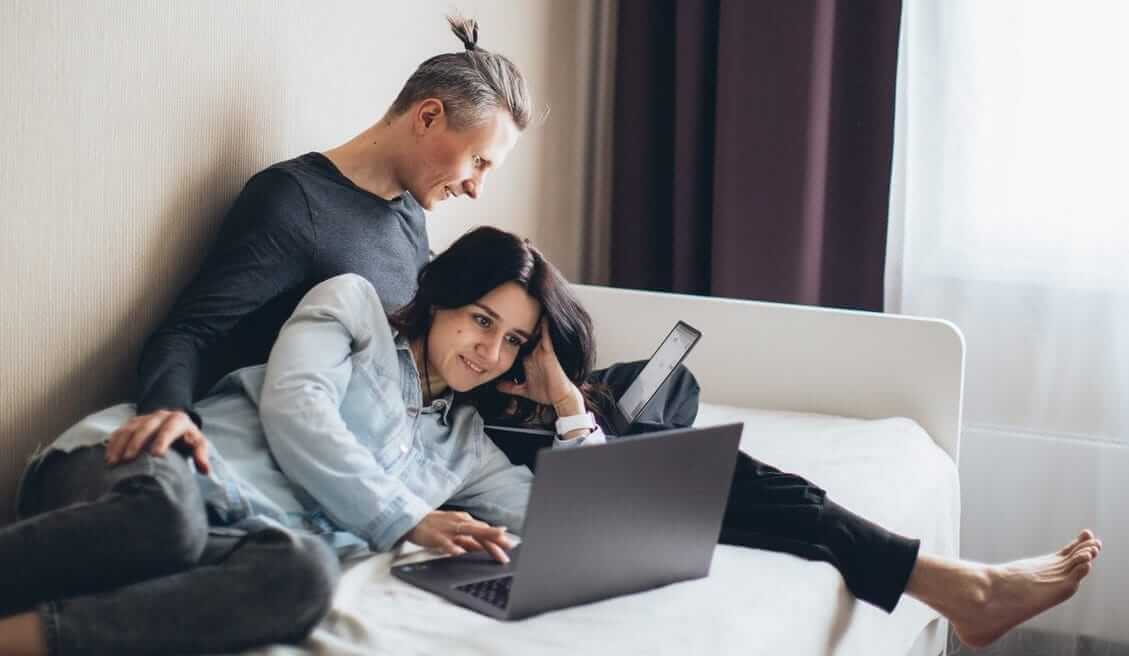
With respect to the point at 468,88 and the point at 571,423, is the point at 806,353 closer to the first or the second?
the point at 571,423

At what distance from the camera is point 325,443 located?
1.52 m

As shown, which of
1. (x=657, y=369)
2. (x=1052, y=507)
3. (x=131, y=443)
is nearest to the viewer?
(x=131, y=443)

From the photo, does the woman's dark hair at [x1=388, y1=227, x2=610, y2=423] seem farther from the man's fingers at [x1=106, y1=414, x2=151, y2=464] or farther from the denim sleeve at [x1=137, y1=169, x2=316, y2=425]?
the man's fingers at [x1=106, y1=414, x2=151, y2=464]

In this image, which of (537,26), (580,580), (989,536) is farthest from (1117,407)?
(580,580)

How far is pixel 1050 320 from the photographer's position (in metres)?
2.66

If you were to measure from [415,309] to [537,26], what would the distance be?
124 cm

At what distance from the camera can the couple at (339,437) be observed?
48.1 inches

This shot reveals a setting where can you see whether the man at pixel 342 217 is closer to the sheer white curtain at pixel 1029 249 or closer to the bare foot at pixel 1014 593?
the bare foot at pixel 1014 593

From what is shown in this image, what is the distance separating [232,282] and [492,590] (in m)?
0.60

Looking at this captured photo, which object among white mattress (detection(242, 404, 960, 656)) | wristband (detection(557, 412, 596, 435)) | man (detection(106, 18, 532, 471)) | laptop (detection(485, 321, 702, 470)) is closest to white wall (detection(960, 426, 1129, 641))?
white mattress (detection(242, 404, 960, 656))

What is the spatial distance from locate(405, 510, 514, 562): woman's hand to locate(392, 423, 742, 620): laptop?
1 centimetres

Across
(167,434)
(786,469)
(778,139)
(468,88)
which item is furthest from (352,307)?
(778,139)

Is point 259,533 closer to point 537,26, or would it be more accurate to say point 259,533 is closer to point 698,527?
point 698,527

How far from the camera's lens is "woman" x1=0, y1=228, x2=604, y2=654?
1202 mm
